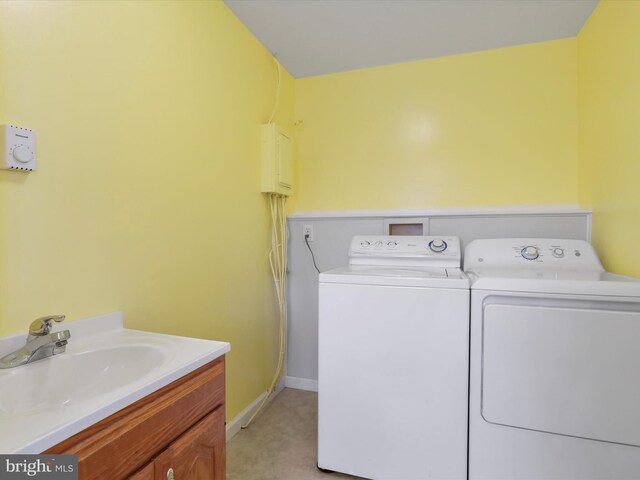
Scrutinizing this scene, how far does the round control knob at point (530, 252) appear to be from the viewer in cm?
169

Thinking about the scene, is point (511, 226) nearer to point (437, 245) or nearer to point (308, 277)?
point (437, 245)

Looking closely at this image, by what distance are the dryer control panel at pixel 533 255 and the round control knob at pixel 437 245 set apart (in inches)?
5.6

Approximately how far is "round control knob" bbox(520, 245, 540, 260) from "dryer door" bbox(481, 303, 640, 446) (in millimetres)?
552

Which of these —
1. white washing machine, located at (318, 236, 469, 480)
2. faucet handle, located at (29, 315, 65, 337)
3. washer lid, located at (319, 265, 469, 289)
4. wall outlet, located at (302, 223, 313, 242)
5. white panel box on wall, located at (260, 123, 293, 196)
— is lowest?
white washing machine, located at (318, 236, 469, 480)

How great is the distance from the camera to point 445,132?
2125mm

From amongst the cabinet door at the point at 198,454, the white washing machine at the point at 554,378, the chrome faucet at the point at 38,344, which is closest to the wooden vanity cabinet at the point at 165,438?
the cabinet door at the point at 198,454

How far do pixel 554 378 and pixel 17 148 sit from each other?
1907mm

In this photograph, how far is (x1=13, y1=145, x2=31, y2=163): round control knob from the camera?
0.83 metres

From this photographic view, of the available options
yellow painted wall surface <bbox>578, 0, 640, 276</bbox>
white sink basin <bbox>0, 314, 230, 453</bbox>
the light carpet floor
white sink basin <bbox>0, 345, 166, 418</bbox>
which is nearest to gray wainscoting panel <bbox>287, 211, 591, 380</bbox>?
the light carpet floor

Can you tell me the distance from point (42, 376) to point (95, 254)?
40 cm

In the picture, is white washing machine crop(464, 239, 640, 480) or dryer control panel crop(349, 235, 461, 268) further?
dryer control panel crop(349, 235, 461, 268)

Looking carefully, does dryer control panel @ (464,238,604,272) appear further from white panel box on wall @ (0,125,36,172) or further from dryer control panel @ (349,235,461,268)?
white panel box on wall @ (0,125,36,172)

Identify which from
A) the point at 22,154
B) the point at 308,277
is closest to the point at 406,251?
the point at 308,277

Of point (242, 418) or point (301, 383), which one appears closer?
point (242, 418)
